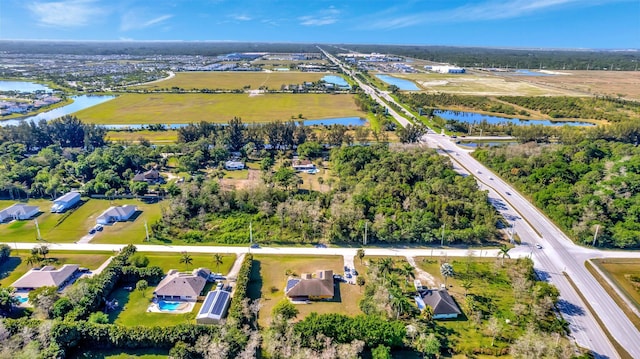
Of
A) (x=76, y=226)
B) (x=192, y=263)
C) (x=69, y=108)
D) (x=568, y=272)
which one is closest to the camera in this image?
(x=568, y=272)

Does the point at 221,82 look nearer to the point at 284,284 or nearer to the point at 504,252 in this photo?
the point at 284,284

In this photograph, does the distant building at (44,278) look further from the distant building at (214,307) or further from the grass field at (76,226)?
the distant building at (214,307)

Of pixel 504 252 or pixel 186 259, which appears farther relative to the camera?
pixel 504 252

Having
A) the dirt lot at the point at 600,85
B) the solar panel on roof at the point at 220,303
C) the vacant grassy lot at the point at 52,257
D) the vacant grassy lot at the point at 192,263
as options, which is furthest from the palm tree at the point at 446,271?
the dirt lot at the point at 600,85


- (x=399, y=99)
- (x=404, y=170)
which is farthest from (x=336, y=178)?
(x=399, y=99)

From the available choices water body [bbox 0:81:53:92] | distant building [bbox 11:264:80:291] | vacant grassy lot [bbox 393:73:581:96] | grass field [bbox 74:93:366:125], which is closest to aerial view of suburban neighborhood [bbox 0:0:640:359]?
distant building [bbox 11:264:80:291]

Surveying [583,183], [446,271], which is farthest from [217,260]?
[583,183]

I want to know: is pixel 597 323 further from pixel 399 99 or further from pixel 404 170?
pixel 399 99

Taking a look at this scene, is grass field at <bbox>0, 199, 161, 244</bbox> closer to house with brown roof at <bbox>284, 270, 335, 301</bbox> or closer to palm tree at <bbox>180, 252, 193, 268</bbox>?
palm tree at <bbox>180, 252, 193, 268</bbox>
